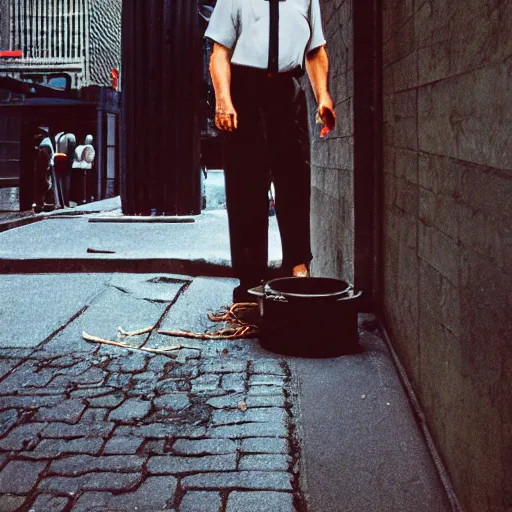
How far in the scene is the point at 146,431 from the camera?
2.67 meters

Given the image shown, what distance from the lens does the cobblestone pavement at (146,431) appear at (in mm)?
2166

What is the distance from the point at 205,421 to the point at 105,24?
91.4 meters

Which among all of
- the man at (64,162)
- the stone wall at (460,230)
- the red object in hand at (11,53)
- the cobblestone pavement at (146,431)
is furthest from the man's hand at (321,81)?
the red object in hand at (11,53)

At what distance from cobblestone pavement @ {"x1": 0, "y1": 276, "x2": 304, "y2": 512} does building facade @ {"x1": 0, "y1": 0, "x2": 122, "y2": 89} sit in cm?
8000

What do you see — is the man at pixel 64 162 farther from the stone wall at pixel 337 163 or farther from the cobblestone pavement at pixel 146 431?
the cobblestone pavement at pixel 146 431

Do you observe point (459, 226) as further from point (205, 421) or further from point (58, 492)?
point (58, 492)

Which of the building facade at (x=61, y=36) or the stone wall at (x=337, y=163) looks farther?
the building facade at (x=61, y=36)

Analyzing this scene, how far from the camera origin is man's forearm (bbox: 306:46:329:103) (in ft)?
14.0

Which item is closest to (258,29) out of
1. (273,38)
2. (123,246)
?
(273,38)

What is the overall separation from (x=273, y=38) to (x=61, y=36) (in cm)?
8449

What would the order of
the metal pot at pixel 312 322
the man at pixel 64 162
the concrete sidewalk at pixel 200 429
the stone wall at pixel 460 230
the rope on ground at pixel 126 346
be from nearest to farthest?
1. the stone wall at pixel 460 230
2. the concrete sidewalk at pixel 200 429
3. the metal pot at pixel 312 322
4. the rope on ground at pixel 126 346
5. the man at pixel 64 162

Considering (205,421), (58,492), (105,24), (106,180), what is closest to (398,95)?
(205,421)

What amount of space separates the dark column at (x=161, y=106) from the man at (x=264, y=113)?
6.39m

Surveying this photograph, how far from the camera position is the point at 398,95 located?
3.28m
